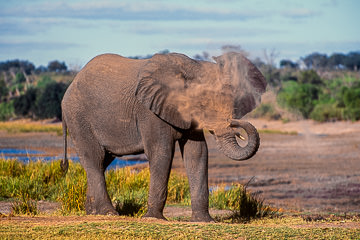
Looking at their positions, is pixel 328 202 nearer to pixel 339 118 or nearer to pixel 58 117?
pixel 339 118

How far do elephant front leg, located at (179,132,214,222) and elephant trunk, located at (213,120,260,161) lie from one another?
33cm

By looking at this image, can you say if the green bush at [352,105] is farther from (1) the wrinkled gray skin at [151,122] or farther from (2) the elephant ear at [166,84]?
(2) the elephant ear at [166,84]

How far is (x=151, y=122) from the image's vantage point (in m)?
10.2

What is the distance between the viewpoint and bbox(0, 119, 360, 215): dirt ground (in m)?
18.6

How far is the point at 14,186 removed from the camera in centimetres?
1451

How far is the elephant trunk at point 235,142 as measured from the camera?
31.9 feet

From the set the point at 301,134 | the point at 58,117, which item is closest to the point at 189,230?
the point at 301,134

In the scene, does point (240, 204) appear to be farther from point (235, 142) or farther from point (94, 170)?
point (94, 170)

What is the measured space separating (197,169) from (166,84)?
52.3 inches

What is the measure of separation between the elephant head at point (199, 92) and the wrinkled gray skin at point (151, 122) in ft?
0.05

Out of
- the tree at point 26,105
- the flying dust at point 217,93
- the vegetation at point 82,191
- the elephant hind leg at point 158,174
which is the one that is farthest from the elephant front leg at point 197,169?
the tree at point 26,105

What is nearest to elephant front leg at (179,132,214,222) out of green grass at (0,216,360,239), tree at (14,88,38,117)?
green grass at (0,216,360,239)

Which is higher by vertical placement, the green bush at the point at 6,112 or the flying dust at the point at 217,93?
the flying dust at the point at 217,93

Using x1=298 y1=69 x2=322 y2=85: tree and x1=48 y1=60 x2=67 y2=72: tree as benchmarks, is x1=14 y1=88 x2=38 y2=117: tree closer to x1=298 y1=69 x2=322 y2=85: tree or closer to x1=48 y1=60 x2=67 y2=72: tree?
x1=298 y1=69 x2=322 y2=85: tree
